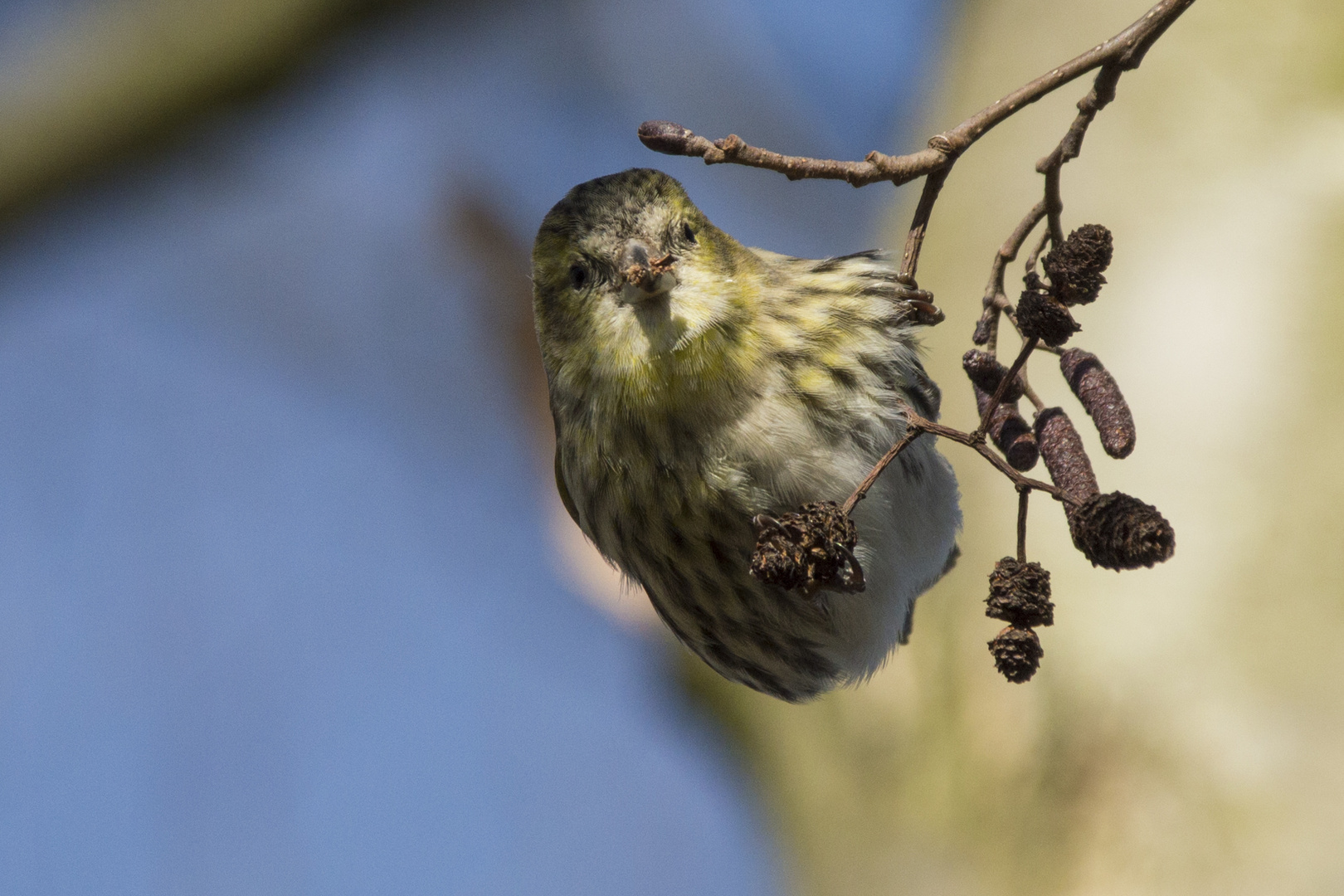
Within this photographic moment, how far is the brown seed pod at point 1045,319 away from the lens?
1479 millimetres

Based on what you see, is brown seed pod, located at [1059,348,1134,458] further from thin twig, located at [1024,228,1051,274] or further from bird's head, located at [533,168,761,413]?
bird's head, located at [533,168,761,413]

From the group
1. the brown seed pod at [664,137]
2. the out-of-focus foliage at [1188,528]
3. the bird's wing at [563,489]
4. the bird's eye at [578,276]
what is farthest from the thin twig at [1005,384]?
the out-of-focus foliage at [1188,528]

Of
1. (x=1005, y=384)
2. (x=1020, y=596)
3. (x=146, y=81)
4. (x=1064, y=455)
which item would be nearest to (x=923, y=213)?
(x=1005, y=384)

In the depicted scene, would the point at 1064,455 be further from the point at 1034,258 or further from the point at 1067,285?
the point at 1034,258

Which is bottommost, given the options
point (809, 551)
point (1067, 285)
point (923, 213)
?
point (809, 551)

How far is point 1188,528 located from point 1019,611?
66.1 inches

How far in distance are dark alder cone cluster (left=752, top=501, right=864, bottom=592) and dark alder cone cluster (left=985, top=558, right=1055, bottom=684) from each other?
7.2 inches

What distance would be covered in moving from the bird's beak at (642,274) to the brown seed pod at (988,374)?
613 mm

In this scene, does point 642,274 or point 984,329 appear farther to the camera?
point 642,274

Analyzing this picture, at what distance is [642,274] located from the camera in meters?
2.12

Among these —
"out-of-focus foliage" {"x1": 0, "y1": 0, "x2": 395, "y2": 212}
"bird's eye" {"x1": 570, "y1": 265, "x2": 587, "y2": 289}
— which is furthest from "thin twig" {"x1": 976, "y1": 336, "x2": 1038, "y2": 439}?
"out-of-focus foliage" {"x1": 0, "y1": 0, "x2": 395, "y2": 212}

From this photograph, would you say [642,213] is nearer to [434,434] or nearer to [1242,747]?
[1242,747]

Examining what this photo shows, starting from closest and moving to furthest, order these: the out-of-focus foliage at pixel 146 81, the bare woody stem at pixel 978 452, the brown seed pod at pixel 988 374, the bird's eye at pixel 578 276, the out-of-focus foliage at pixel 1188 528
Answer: the bare woody stem at pixel 978 452 → the brown seed pod at pixel 988 374 → the bird's eye at pixel 578 276 → the out-of-focus foliage at pixel 1188 528 → the out-of-focus foliage at pixel 146 81

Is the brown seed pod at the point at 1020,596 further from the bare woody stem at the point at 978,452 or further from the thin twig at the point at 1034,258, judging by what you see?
the thin twig at the point at 1034,258
